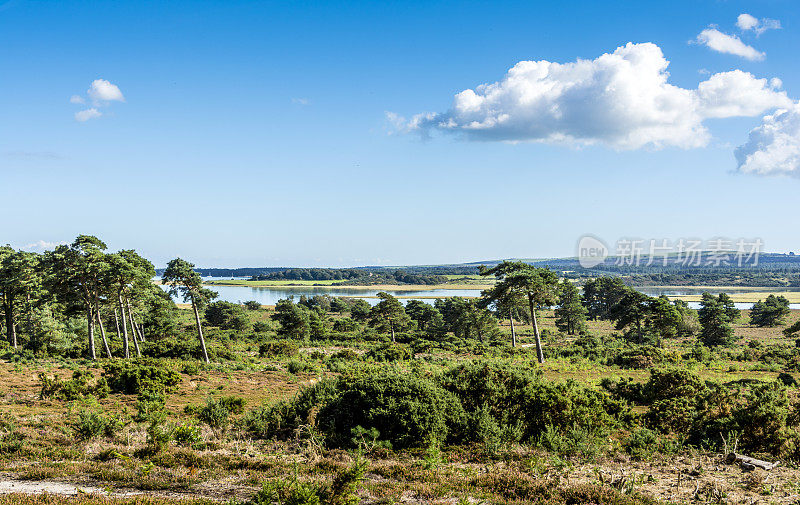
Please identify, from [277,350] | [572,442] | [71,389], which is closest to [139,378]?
[71,389]

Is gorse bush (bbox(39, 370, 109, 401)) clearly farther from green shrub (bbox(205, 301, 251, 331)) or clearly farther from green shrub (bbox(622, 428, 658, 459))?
green shrub (bbox(205, 301, 251, 331))

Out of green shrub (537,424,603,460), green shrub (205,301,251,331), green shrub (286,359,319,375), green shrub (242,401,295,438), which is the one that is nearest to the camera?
green shrub (537,424,603,460)

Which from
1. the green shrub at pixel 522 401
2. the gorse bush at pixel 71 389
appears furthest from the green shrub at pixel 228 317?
the green shrub at pixel 522 401

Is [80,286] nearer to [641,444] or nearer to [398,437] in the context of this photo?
[398,437]

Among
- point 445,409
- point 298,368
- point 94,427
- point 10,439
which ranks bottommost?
point 298,368

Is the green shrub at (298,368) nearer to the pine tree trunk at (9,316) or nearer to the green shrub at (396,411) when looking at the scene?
the green shrub at (396,411)

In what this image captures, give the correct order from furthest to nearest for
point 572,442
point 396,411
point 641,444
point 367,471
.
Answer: point 396,411, point 641,444, point 572,442, point 367,471

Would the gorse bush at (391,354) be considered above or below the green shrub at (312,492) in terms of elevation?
below

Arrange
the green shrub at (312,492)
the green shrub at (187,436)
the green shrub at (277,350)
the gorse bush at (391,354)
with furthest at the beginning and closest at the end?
the green shrub at (277,350)
the gorse bush at (391,354)
the green shrub at (187,436)
the green shrub at (312,492)

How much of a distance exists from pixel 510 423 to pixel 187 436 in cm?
906

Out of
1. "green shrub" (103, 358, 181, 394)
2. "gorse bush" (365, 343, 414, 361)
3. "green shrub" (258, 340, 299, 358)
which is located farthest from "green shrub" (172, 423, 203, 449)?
"green shrub" (258, 340, 299, 358)

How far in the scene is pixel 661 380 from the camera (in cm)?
1862

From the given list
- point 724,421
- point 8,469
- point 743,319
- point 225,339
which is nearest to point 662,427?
point 724,421

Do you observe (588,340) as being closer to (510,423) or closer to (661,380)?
(661,380)
